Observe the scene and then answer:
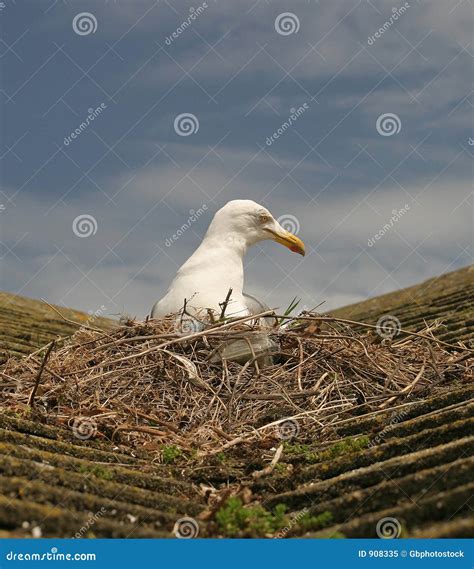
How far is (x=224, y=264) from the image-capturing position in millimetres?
5289

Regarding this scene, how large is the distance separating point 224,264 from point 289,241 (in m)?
0.73

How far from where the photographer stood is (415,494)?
2367 millimetres

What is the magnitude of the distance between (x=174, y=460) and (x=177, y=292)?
1.99 meters

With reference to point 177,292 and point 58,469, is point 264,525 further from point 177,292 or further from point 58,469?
point 177,292

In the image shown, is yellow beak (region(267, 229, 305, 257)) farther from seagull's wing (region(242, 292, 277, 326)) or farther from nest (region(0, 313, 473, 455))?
nest (region(0, 313, 473, 455))

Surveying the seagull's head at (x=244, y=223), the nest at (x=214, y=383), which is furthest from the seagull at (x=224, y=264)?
the nest at (x=214, y=383)

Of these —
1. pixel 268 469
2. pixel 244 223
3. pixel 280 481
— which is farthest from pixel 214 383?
pixel 244 223

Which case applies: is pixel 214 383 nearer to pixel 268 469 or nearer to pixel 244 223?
pixel 268 469

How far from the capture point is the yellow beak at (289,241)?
5750mm

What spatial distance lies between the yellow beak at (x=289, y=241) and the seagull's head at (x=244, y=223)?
0.14 ft

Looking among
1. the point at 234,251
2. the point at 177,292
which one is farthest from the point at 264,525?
the point at 234,251

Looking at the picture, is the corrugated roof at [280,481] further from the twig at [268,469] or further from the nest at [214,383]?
the nest at [214,383]

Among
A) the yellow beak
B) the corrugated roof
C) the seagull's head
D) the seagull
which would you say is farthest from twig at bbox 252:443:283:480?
the yellow beak

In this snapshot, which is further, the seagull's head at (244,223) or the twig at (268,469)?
the seagull's head at (244,223)
